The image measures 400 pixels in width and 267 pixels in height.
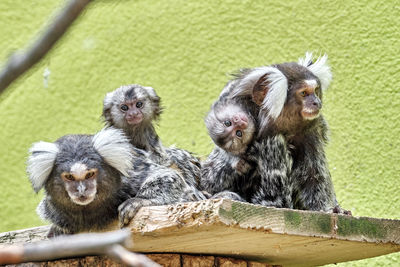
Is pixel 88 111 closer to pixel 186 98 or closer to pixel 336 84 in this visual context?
pixel 186 98

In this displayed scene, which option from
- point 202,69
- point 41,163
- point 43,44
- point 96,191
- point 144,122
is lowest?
point 43,44

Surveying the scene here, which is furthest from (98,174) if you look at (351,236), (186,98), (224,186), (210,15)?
(210,15)

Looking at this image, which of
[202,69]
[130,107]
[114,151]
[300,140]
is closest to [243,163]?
[300,140]

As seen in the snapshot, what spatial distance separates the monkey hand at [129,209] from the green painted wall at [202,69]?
4.70 feet

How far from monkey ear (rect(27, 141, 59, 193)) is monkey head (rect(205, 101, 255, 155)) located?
61cm

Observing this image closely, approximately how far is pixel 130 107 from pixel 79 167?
2.98 ft

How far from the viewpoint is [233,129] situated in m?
2.38

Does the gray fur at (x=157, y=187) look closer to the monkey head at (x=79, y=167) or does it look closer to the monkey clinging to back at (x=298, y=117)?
the monkey head at (x=79, y=167)

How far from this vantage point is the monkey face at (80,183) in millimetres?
2119

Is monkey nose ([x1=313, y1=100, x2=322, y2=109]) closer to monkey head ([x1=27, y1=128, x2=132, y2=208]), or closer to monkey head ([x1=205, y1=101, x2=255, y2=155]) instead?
monkey head ([x1=205, y1=101, x2=255, y2=155])

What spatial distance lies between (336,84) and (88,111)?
4.77 feet

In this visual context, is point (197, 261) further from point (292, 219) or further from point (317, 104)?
point (317, 104)

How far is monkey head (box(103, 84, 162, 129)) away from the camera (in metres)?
3.02

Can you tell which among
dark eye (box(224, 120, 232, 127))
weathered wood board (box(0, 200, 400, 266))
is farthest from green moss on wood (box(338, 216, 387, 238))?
dark eye (box(224, 120, 232, 127))
